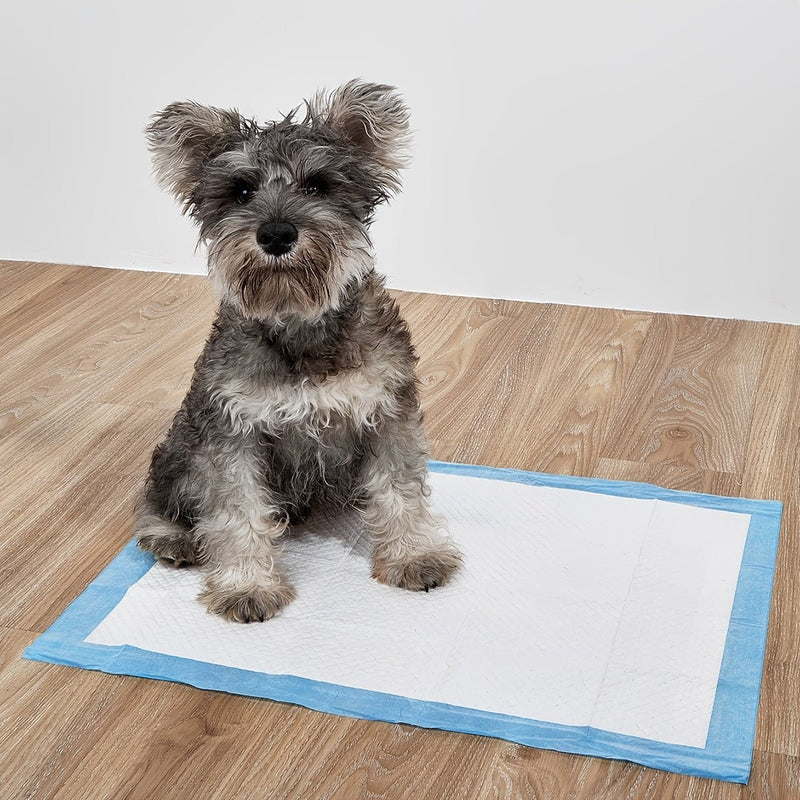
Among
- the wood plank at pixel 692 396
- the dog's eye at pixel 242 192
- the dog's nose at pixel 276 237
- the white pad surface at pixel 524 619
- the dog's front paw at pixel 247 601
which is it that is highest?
the dog's eye at pixel 242 192

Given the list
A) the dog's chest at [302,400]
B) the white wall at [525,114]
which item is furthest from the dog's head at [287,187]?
the white wall at [525,114]


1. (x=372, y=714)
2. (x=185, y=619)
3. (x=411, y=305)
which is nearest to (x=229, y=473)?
(x=185, y=619)

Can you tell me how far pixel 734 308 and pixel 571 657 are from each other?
1.81 meters

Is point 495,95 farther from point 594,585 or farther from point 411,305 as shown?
point 594,585

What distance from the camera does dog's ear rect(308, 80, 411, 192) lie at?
6.61ft

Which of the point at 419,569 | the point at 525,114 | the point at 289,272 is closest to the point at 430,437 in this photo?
the point at 419,569

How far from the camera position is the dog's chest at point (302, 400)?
6.73 ft

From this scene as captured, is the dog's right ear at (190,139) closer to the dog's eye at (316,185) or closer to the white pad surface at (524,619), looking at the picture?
the dog's eye at (316,185)

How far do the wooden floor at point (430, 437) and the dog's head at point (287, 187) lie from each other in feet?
2.39

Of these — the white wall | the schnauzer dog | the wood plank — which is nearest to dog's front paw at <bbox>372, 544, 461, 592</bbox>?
the schnauzer dog

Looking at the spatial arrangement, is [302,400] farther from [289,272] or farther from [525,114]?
[525,114]

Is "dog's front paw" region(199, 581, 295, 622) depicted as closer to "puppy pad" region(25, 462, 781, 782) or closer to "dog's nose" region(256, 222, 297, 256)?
"puppy pad" region(25, 462, 781, 782)

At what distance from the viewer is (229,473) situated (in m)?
Result: 2.10

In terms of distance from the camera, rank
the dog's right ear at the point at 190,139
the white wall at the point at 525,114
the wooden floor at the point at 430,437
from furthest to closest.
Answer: the white wall at the point at 525,114 < the dog's right ear at the point at 190,139 < the wooden floor at the point at 430,437
